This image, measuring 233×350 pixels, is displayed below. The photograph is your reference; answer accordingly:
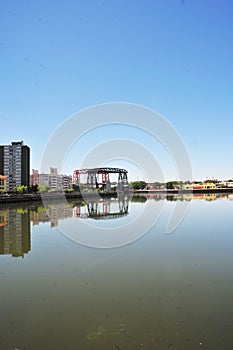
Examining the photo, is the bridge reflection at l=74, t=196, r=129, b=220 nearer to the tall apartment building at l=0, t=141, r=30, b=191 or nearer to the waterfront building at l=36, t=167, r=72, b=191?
the tall apartment building at l=0, t=141, r=30, b=191

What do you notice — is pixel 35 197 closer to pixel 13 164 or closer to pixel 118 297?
pixel 118 297

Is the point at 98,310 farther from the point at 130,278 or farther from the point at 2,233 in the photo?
the point at 2,233

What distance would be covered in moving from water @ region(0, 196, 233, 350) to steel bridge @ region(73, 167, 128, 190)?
5476cm

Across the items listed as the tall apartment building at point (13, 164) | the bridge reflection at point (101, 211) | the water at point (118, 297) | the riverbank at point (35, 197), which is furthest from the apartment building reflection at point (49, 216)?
the tall apartment building at point (13, 164)

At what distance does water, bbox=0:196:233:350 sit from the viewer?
119 inches

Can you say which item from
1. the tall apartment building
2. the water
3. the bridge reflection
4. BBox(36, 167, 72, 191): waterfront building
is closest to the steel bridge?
the tall apartment building

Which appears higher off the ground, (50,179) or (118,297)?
(50,179)

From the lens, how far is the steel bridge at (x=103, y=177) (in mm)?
62438

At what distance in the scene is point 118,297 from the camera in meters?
4.18

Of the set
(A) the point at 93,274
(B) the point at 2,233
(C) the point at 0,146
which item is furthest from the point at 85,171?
(A) the point at 93,274

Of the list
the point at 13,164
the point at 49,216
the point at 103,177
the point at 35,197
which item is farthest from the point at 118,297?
the point at 13,164

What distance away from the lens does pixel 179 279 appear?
4.95 metres

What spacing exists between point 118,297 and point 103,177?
64.2 meters

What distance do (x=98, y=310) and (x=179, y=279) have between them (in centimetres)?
182
